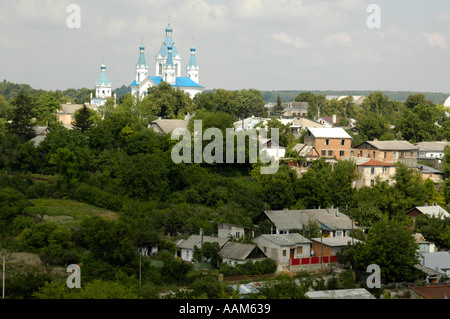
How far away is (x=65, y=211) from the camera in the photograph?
92.9 feet

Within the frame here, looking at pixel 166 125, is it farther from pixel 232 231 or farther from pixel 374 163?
pixel 232 231

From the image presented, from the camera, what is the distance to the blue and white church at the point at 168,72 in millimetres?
68688

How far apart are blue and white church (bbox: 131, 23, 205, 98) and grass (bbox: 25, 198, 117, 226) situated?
124 feet

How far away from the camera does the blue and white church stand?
68688 mm

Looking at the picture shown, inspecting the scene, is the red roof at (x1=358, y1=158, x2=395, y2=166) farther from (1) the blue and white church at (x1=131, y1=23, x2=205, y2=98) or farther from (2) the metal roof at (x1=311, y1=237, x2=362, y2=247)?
(1) the blue and white church at (x1=131, y1=23, x2=205, y2=98)

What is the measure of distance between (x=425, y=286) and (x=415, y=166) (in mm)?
16452

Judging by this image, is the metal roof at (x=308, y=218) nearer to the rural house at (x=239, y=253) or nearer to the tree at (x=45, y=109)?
the rural house at (x=239, y=253)

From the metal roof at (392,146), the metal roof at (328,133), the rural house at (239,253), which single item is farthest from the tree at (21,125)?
the metal roof at (392,146)

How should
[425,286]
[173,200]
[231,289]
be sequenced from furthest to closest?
[173,200]
[425,286]
[231,289]

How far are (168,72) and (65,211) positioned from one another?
42340 mm
